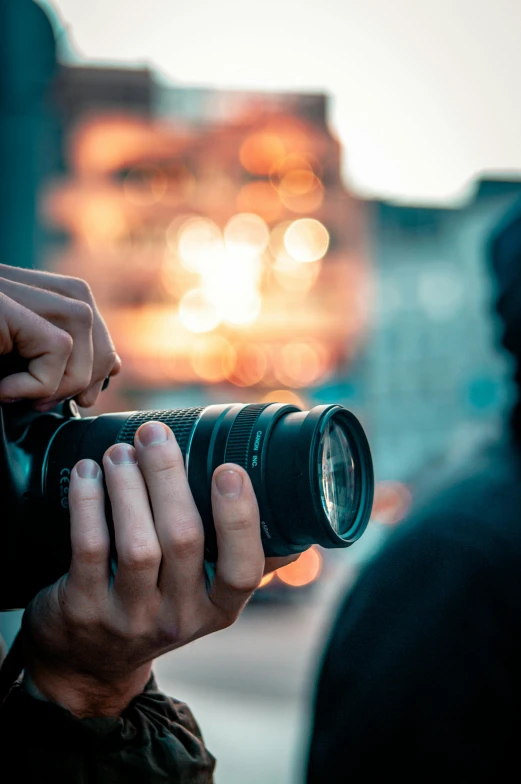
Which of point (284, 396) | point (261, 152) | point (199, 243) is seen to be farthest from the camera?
point (261, 152)

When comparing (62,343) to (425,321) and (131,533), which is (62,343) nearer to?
(131,533)

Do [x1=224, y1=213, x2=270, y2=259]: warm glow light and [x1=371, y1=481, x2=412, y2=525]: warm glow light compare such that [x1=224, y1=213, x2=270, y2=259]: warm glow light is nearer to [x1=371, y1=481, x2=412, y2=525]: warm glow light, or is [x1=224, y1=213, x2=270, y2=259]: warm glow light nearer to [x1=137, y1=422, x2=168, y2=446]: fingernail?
[x1=371, y1=481, x2=412, y2=525]: warm glow light

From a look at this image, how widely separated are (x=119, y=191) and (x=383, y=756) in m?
25.5

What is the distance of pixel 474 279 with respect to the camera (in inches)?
1131

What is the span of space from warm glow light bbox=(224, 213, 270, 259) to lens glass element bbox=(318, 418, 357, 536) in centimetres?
2387

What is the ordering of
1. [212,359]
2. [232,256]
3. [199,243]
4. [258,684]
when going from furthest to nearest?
[232,256] → [199,243] → [212,359] → [258,684]

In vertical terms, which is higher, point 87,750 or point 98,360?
point 98,360

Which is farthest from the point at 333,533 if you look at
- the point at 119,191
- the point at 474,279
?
the point at 474,279

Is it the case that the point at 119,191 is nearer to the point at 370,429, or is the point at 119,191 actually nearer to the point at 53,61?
the point at 370,429

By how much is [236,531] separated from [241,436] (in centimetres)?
16

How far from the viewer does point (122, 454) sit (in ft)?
3.71

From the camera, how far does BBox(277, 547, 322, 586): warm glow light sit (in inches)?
450

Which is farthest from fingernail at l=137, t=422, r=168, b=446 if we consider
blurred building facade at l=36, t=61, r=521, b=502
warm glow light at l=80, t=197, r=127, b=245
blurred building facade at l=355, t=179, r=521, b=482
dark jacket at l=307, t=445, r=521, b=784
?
warm glow light at l=80, t=197, r=127, b=245

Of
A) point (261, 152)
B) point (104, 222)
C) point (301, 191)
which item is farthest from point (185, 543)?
point (261, 152)
